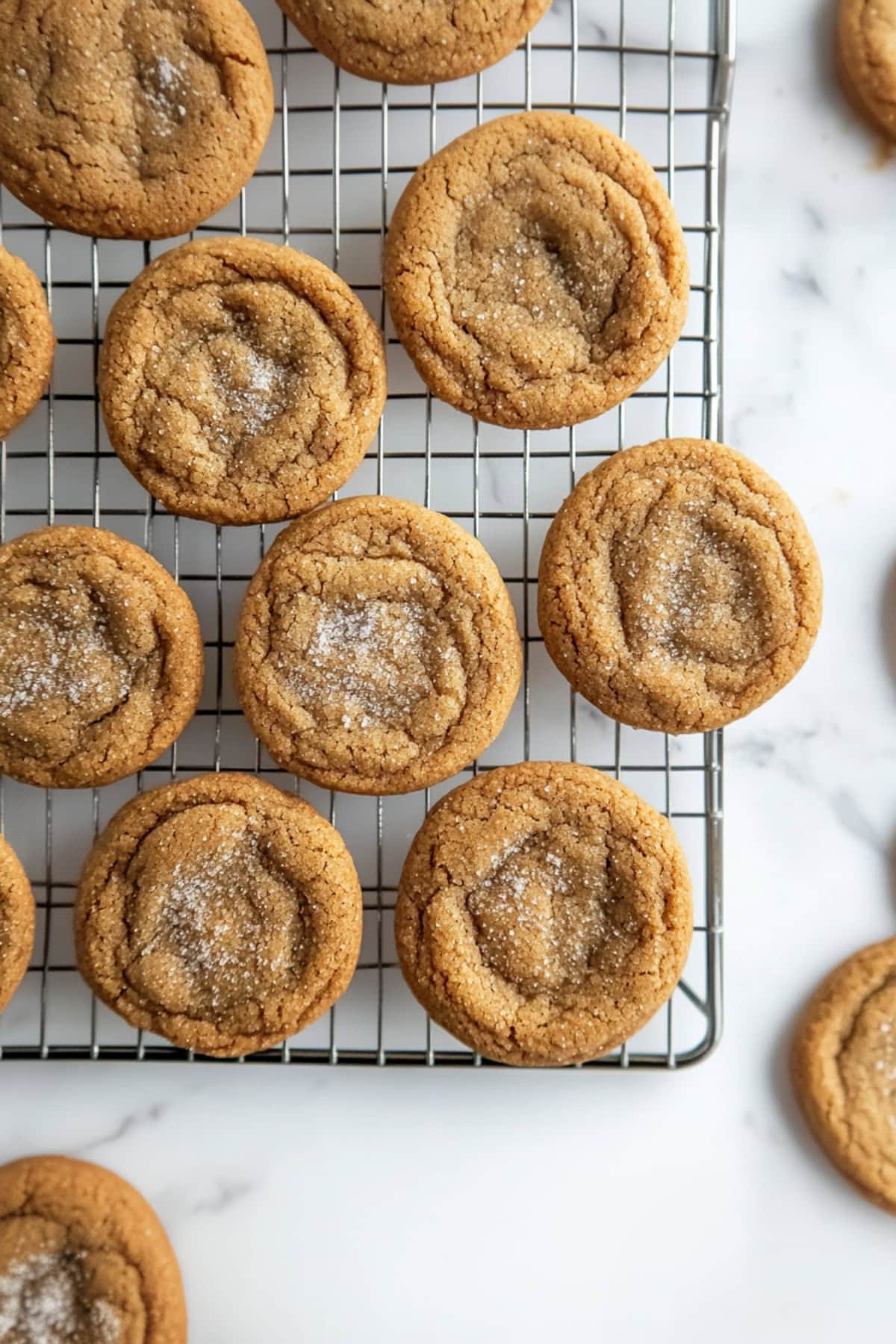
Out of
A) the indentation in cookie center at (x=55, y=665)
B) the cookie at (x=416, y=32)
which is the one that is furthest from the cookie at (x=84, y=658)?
the cookie at (x=416, y=32)

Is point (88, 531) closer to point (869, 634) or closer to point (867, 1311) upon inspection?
point (869, 634)

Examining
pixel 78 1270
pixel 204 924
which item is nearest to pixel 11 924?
pixel 204 924

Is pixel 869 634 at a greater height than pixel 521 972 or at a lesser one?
A: greater

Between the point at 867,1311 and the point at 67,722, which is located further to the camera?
the point at 867,1311

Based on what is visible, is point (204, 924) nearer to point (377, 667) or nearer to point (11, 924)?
point (11, 924)

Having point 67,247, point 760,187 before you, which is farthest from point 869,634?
point 67,247

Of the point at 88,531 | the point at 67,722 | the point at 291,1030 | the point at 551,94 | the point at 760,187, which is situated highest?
the point at 551,94
